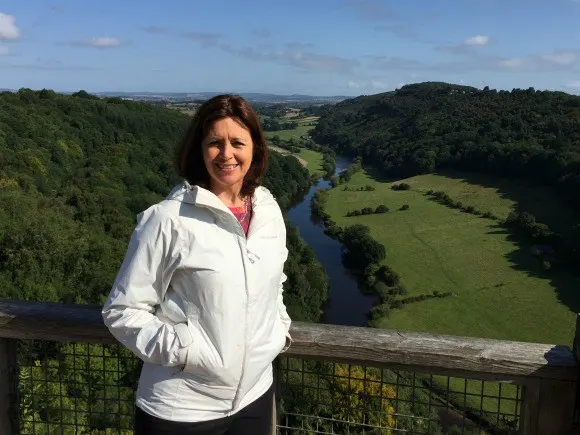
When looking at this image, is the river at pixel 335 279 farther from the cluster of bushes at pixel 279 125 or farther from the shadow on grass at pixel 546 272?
the cluster of bushes at pixel 279 125

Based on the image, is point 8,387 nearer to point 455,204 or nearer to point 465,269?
point 465,269

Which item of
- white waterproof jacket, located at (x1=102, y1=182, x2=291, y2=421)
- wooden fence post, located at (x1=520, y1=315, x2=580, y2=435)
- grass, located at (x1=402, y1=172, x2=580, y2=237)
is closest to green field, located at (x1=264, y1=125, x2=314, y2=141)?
grass, located at (x1=402, y1=172, x2=580, y2=237)

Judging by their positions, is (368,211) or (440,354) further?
(368,211)

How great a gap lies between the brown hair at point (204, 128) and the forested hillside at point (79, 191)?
16.9 metres

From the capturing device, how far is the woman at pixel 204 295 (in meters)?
1.50

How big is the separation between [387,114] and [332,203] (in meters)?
52.2

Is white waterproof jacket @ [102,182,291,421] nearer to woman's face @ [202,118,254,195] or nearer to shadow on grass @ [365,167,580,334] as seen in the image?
woman's face @ [202,118,254,195]

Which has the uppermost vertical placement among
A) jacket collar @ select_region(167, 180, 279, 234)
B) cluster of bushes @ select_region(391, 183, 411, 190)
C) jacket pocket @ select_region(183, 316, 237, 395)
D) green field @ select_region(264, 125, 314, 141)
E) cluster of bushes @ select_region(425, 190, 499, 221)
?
green field @ select_region(264, 125, 314, 141)

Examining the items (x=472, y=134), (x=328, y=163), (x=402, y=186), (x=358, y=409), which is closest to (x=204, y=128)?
(x=358, y=409)

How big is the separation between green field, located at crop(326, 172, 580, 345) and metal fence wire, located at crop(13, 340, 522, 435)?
76.5 feet

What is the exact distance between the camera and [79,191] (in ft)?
101

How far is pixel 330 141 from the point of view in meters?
94.1

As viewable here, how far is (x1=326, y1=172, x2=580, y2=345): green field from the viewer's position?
87.6ft

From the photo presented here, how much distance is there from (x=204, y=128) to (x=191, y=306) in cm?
57
